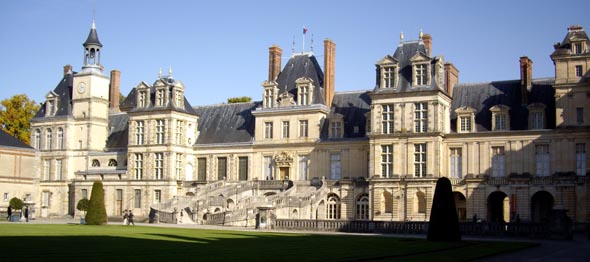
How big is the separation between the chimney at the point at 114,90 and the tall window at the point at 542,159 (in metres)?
33.5

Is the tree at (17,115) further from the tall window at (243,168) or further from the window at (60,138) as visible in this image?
the tall window at (243,168)

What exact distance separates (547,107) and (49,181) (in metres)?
35.6

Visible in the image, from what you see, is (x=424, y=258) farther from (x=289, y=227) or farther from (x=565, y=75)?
(x=565, y=75)

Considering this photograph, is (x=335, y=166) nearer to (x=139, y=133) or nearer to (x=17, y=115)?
(x=139, y=133)

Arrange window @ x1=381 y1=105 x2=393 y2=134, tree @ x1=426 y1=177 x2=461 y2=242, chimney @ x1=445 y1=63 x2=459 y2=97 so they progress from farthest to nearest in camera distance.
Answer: chimney @ x1=445 y1=63 x2=459 y2=97
window @ x1=381 y1=105 x2=393 y2=134
tree @ x1=426 y1=177 x2=461 y2=242

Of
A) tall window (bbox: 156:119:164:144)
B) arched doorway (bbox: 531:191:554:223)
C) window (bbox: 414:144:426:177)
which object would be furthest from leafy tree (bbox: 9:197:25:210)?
arched doorway (bbox: 531:191:554:223)

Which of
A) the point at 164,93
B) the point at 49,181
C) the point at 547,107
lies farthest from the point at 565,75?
the point at 49,181

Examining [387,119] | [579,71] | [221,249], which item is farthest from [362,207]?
[221,249]

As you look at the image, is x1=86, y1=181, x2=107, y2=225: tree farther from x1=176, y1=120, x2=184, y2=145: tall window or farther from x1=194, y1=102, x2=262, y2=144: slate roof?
x1=194, y1=102, x2=262, y2=144: slate roof

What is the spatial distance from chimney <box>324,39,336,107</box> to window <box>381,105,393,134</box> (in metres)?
5.67

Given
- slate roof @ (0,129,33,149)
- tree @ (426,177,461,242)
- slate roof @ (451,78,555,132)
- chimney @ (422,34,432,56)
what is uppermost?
chimney @ (422,34,432,56)

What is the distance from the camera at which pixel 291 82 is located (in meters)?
53.4

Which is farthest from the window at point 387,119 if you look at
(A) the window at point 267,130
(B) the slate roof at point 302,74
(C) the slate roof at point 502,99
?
(A) the window at point 267,130

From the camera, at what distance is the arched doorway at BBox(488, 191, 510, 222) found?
4709 centimetres
